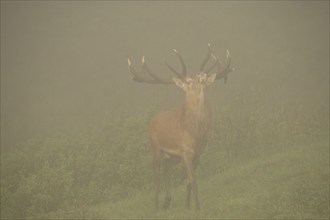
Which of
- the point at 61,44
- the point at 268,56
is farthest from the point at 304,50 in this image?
the point at 61,44

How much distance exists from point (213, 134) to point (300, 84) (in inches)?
309

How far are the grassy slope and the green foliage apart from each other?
30 millimetres

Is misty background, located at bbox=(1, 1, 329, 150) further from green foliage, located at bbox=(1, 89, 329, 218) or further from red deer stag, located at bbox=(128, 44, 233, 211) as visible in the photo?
red deer stag, located at bbox=(128, 44, 233, 211)

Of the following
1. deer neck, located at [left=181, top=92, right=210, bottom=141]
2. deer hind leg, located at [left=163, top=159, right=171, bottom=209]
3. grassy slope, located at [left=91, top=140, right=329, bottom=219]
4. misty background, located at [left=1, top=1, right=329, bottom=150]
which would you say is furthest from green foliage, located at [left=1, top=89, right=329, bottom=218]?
misty background, located at [left=1, top=1, right=329, bottom=150]

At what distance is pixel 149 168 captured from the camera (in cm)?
1580

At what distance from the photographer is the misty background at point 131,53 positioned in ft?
73.6

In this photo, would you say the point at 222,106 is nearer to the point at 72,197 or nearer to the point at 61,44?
the point at 72,197

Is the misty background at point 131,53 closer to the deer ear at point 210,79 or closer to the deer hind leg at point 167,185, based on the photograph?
the deer hind leg at point 167,185

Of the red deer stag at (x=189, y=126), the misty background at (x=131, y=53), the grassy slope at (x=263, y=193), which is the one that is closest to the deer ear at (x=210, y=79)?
the red deer stag at (x=189, y=126)

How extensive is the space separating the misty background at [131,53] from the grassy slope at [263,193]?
5.61 metres

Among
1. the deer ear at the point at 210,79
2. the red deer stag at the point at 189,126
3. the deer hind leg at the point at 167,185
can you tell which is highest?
the deer ear at the point at 210,79

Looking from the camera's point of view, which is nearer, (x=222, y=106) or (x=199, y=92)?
(x=199, y=92)

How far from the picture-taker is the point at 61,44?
101 feet

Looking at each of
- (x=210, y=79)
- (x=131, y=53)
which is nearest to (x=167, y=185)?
(x=210, y=79)
